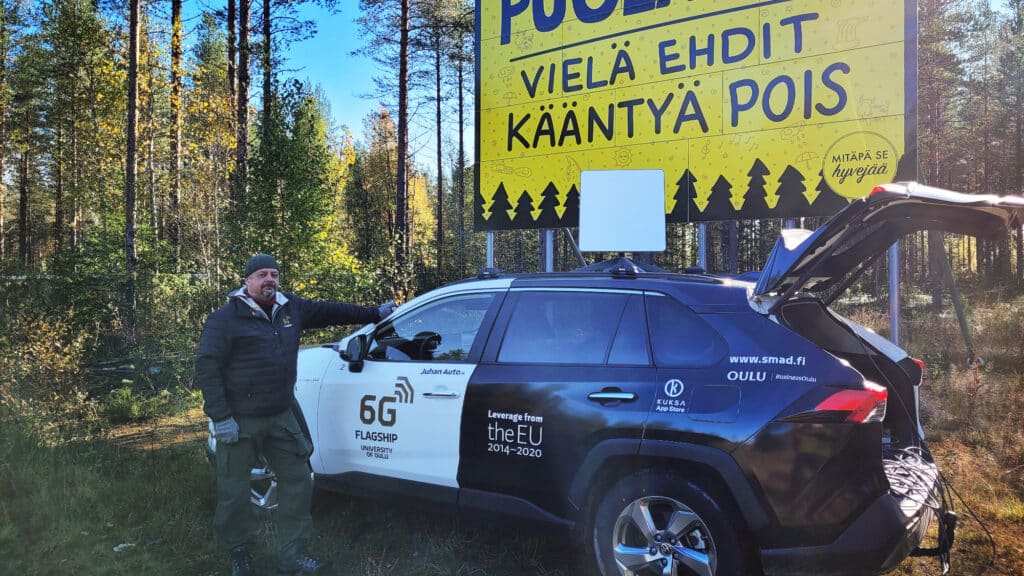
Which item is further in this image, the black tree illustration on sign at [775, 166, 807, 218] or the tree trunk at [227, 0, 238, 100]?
the tree trunk at [227, 0, 238, 100]

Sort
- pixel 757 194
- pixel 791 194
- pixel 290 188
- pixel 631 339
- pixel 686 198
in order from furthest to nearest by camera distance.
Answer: pixel 290 188
pixel 686 198
pixel 757 194
pixel 791 194
pixel 631 339

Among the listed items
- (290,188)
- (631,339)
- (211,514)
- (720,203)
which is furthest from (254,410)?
(290,188)

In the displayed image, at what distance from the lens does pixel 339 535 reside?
14.4 feet

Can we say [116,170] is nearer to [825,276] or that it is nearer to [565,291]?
[565,291]

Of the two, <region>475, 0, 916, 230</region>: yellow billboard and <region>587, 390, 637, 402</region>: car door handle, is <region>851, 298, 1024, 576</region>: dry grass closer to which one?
<region>587, 390, 637, 402</region>: car door handle

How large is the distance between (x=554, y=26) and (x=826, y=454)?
7.24 meters

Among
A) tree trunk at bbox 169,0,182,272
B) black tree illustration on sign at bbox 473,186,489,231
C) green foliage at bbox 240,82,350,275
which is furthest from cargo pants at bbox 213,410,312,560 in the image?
tree trunk at bbox 169,0,182,272

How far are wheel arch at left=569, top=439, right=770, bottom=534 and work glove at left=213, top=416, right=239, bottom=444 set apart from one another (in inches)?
80.3

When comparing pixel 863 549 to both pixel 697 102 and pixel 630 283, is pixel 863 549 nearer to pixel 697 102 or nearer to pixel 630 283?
pixel 630 283

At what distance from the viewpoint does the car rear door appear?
10.7 ft

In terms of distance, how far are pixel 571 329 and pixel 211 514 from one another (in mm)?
3350

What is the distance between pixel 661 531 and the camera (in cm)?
304

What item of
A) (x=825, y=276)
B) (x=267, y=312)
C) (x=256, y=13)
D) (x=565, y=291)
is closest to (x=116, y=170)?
(x=256, y=13)

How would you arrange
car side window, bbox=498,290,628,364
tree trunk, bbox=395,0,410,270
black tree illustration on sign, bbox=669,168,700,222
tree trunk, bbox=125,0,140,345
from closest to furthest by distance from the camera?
car side window, bbox=498,290,628,364 → black tree illustration on sign, bbox=669,168,700,222 → tree trunk, bbox=125,0,140,345 → tree trunk, bbox=395,0,410,270
